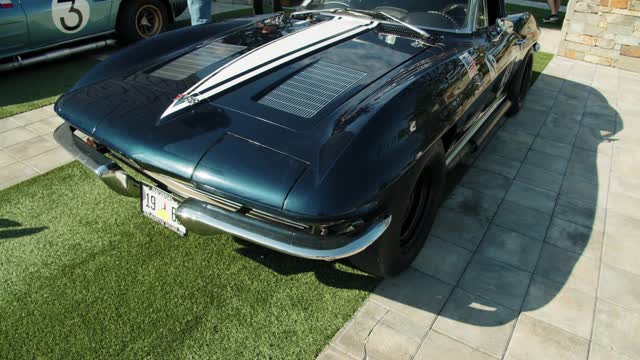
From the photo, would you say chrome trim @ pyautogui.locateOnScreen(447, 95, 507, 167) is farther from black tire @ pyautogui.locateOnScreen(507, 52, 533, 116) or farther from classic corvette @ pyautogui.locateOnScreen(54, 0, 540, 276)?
black tire @ pyautogui.locateOnScreen(507, 52, 533, 116)

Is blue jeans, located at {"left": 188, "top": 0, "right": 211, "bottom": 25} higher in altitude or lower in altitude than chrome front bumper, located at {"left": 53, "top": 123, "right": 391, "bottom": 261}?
higher

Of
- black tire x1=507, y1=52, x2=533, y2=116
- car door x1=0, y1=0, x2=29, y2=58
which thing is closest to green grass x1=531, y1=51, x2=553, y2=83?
black tire x1=507, y1=52, x2=533, y2=116

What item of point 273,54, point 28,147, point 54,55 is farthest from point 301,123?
point 54,55

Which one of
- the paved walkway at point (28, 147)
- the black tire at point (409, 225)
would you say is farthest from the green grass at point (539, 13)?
the paved walkway at point (28, 147)

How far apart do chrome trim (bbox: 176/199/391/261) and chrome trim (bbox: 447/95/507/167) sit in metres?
1.12

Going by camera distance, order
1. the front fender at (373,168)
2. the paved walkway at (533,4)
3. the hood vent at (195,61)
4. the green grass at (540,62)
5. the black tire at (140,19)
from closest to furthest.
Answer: the front fender at (373,168)
the hood vent at (195,61)
the black tire at (140,19)
the green grass at (540,62)
the paved walkway at (533,4)

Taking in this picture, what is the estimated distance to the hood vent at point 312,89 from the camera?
2188 mm

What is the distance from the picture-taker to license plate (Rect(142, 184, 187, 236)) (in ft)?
6.97

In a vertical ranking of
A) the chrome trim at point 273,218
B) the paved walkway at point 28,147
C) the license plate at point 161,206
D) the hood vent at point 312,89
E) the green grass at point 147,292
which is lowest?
the green grass at point 147,292

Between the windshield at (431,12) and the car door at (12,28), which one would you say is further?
the car door at (12,28)

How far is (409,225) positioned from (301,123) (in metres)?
0.97

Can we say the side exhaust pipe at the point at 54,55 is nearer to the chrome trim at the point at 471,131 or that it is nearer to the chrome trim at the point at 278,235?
the chrome trim at the point at 278,235

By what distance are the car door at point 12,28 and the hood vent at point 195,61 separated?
2959 mm

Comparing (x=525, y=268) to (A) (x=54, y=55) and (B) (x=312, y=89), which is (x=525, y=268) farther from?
(A) (x=54, y=55)
